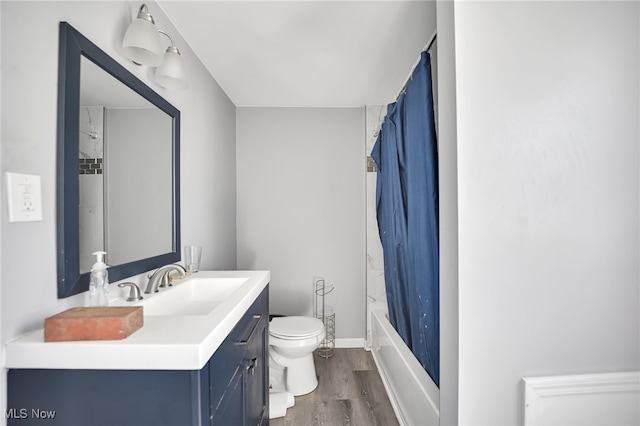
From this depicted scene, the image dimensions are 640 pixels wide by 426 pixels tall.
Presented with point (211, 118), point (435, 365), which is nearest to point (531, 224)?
point (435, 365)

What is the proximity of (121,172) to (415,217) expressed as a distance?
1342 mm

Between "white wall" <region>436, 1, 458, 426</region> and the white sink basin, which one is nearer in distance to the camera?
"white wall" <region>436, 1, 458, 426</region>

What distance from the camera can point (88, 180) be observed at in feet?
3.40

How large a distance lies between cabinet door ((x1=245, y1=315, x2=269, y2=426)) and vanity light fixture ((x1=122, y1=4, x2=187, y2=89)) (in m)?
1.21

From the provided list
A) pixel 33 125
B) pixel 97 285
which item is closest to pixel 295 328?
pixel 97 285

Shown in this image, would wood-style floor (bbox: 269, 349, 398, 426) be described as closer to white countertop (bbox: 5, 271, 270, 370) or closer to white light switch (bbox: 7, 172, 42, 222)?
white countertop (bbox: 5, 271, 270, 370)

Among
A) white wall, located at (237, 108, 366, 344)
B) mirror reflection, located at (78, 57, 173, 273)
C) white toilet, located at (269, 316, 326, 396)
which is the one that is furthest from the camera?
white wall, located at (237, 108, 366, 344)

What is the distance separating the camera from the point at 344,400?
6.82 ft

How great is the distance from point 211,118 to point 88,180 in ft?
4.30

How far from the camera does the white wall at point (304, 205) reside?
2879 mm

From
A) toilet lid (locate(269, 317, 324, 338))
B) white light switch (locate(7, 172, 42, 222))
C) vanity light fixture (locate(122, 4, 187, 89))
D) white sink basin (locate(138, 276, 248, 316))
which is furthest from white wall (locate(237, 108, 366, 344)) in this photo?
white light switch (locate(7, 172, 42, 222))

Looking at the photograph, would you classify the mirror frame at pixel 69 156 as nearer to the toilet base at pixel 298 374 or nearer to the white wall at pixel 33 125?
the white wall at pixel 33 125

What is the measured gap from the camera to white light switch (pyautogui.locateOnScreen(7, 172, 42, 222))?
0.77 m

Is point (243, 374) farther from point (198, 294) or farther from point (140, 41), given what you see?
point (140, 41)
